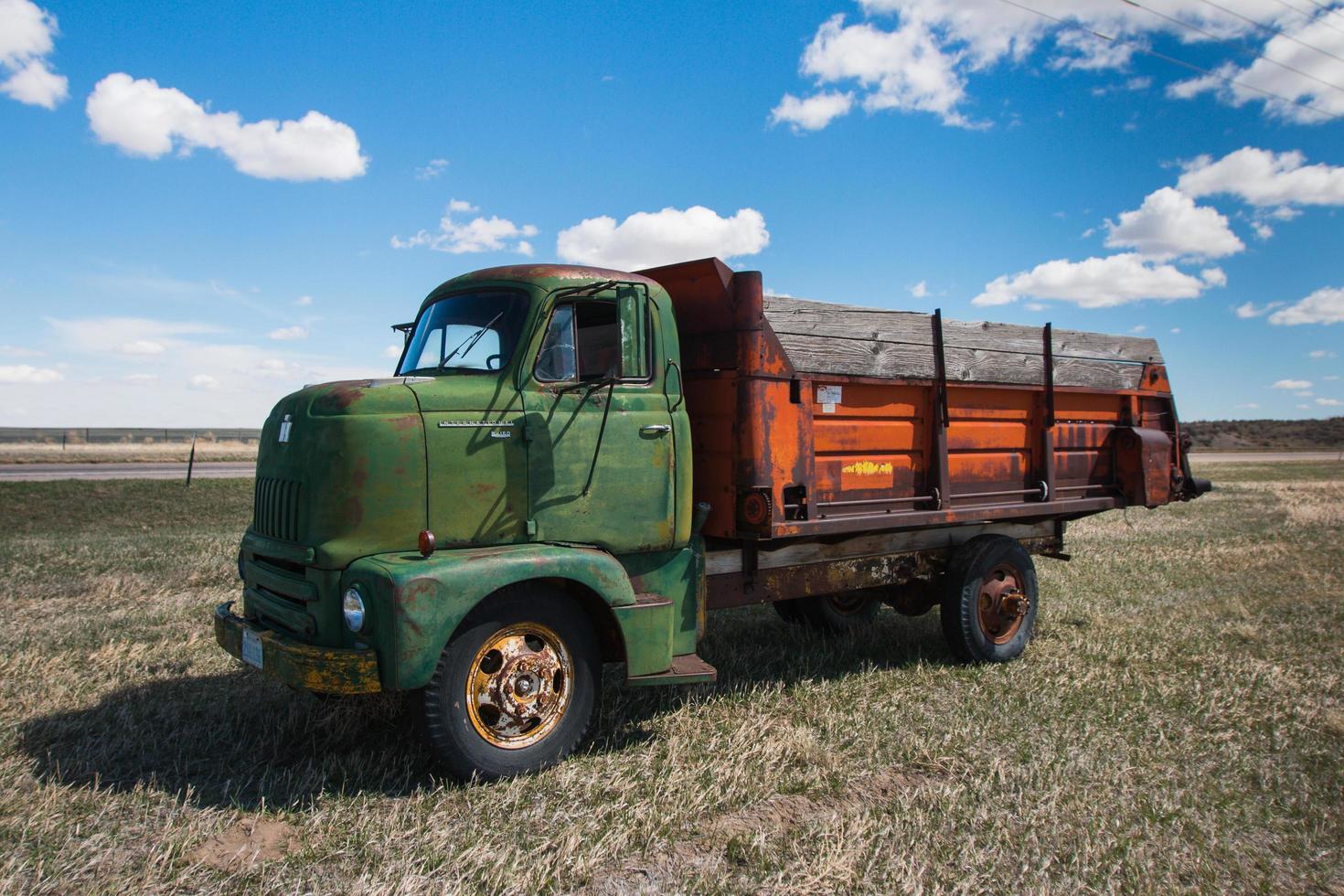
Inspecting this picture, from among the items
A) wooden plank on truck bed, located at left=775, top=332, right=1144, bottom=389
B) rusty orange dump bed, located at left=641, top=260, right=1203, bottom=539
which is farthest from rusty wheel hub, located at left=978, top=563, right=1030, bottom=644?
wooden plank on truck bed, located at left=775, top=332, right=1144, bottom=389

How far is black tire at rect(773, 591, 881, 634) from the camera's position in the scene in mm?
7980

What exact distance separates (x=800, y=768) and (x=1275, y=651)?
4738 millimetres

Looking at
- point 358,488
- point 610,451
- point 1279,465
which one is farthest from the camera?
point 1279,465

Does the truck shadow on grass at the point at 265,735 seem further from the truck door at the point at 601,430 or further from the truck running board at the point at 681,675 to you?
the truck door at the point at 601,430

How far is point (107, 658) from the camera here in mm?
6512

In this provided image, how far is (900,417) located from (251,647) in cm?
432

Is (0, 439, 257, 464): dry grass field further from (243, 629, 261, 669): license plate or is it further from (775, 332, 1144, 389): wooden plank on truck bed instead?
(775, 332, 1144, 389): wooden plank on truck bed

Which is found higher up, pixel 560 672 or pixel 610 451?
pixel 610 451

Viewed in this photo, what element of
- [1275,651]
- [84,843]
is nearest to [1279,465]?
[1275,651]

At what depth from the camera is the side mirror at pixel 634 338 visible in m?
5.16

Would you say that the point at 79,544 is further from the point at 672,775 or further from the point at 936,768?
the point at 936,768

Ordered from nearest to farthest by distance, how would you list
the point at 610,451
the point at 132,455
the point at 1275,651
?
the point at 610,451 → the point at 1275,651 → the point at 132,455

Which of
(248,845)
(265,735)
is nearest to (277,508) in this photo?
(265,735)

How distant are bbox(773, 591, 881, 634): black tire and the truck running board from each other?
279 centimetres
